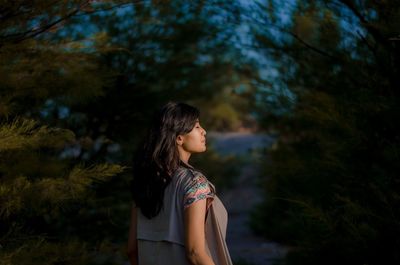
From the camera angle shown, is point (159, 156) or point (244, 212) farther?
point (244, 212)

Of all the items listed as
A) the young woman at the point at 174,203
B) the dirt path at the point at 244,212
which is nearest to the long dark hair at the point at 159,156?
the young woman at the point at 174,203

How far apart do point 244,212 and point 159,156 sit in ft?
40.0

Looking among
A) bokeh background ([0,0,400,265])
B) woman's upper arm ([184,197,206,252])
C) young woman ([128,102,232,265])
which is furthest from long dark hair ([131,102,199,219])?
bokeh background ([0,0,400,265])

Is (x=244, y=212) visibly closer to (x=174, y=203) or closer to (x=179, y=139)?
(x=179, y=139)

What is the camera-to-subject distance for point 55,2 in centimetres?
414

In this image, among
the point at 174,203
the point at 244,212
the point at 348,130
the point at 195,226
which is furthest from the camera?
the point at 244,212

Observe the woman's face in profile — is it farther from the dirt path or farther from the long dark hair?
the dirt path

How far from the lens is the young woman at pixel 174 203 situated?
8.79 feet

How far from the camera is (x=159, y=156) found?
291 cm

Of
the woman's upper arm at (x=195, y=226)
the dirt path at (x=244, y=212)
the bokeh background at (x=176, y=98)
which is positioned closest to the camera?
the woman's upper arm at (x=195, y=226)

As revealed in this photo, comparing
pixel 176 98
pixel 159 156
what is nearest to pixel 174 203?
pixel 159 156

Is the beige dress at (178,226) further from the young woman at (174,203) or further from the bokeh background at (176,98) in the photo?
the bokeh background at (176,98)

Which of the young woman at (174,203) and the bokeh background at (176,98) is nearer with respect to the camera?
the young woman at (174,203)

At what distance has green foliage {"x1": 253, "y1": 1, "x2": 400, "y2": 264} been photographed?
4.29 meters
